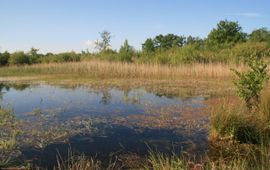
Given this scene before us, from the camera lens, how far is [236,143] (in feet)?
18.9

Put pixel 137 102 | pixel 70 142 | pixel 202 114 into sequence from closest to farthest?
pixel 70 142 → pixel 202 114 → pixel 137 102

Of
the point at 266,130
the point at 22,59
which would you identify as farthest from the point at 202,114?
the point at 22,59

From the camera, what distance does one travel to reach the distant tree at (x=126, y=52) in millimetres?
24175

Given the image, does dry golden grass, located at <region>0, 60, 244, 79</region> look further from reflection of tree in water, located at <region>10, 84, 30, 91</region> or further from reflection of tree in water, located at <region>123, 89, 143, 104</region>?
reflection of tree in water, located at <region>123, 89, 143, 104</region>

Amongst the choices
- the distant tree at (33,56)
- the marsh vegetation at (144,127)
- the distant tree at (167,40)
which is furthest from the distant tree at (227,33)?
the marsh vegetation at (144,127)

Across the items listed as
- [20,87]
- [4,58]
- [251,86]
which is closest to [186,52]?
[20,87]

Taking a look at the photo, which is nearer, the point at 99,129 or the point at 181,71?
the point at 99,129

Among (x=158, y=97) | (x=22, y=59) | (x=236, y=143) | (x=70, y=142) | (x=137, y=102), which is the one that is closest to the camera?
(x=236, y=143)

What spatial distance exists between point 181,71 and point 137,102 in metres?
8.64

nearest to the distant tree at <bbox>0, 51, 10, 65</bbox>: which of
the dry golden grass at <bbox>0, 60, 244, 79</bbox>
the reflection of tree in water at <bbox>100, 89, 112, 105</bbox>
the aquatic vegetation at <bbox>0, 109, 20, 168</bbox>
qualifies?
the dry golden grass at <bbox>0, 60, 244, 79</bbox>

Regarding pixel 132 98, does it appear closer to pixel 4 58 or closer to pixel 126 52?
pixel 126 52

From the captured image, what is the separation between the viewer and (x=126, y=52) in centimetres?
2609

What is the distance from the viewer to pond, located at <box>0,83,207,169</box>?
18.7 ft

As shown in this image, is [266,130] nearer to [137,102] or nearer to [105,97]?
[137,102]
